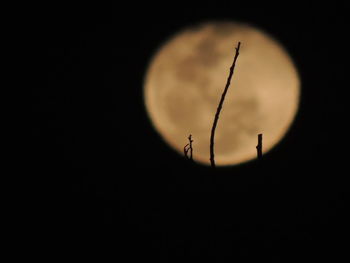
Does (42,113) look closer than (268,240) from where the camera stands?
No

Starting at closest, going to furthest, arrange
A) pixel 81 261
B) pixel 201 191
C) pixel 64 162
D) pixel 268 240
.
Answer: pixel 268 240, pixel 81 261, pixel 201 191, pixel 64 162

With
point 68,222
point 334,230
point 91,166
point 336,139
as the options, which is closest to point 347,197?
point 334,230

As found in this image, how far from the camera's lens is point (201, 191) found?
39.8 feet

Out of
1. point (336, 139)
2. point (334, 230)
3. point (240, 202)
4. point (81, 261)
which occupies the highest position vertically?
point (336, 139)

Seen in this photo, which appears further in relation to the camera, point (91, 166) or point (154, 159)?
point (154, 159)

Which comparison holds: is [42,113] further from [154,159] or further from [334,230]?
[334,230]

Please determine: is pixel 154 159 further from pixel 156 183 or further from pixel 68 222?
pixel 68 222

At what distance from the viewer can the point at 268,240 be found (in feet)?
24.8

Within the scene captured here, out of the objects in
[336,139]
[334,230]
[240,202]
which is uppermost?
[336,139]

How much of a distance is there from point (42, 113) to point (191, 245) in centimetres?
1700

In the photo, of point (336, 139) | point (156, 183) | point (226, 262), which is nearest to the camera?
point (226, 262)

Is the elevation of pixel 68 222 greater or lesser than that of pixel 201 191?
lesser

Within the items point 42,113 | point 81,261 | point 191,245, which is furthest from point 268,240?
point 42,113

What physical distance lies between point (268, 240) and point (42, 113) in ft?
61.0
